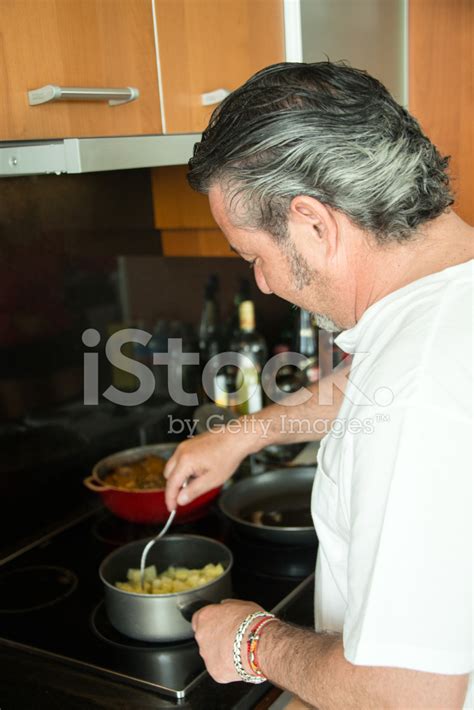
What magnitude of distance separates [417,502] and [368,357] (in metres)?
0.18

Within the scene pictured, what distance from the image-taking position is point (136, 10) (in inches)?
42.9

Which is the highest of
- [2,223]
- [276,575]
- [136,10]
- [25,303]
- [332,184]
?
[136,10]

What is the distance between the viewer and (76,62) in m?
1.00

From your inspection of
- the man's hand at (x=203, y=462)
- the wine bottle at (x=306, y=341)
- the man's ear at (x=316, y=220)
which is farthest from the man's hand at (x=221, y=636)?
the wine bottle at (x=306, y=341)

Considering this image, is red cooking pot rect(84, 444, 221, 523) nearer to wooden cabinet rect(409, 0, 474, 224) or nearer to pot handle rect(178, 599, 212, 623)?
pot handle rect(178, 599, 212, 623)

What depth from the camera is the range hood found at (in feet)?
3.19

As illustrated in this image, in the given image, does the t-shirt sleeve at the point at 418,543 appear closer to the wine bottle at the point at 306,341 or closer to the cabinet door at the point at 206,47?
the cabinet door at the point at 206,47

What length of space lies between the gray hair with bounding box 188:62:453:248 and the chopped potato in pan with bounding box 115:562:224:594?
0.61 metres

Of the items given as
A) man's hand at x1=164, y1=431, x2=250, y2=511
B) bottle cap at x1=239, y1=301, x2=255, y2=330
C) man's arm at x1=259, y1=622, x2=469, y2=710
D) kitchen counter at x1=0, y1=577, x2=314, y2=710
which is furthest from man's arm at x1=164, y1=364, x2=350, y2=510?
bottle cap at x1=239, y1=301, x2=255, y2=330

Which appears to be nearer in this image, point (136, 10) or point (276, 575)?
point (136, 10)

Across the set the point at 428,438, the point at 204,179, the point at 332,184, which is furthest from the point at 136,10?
the point at 428,438

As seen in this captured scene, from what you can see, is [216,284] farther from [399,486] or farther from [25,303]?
[399,486]

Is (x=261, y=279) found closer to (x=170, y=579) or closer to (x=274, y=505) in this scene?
(x=170, y=579)

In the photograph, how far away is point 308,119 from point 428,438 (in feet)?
1.14
